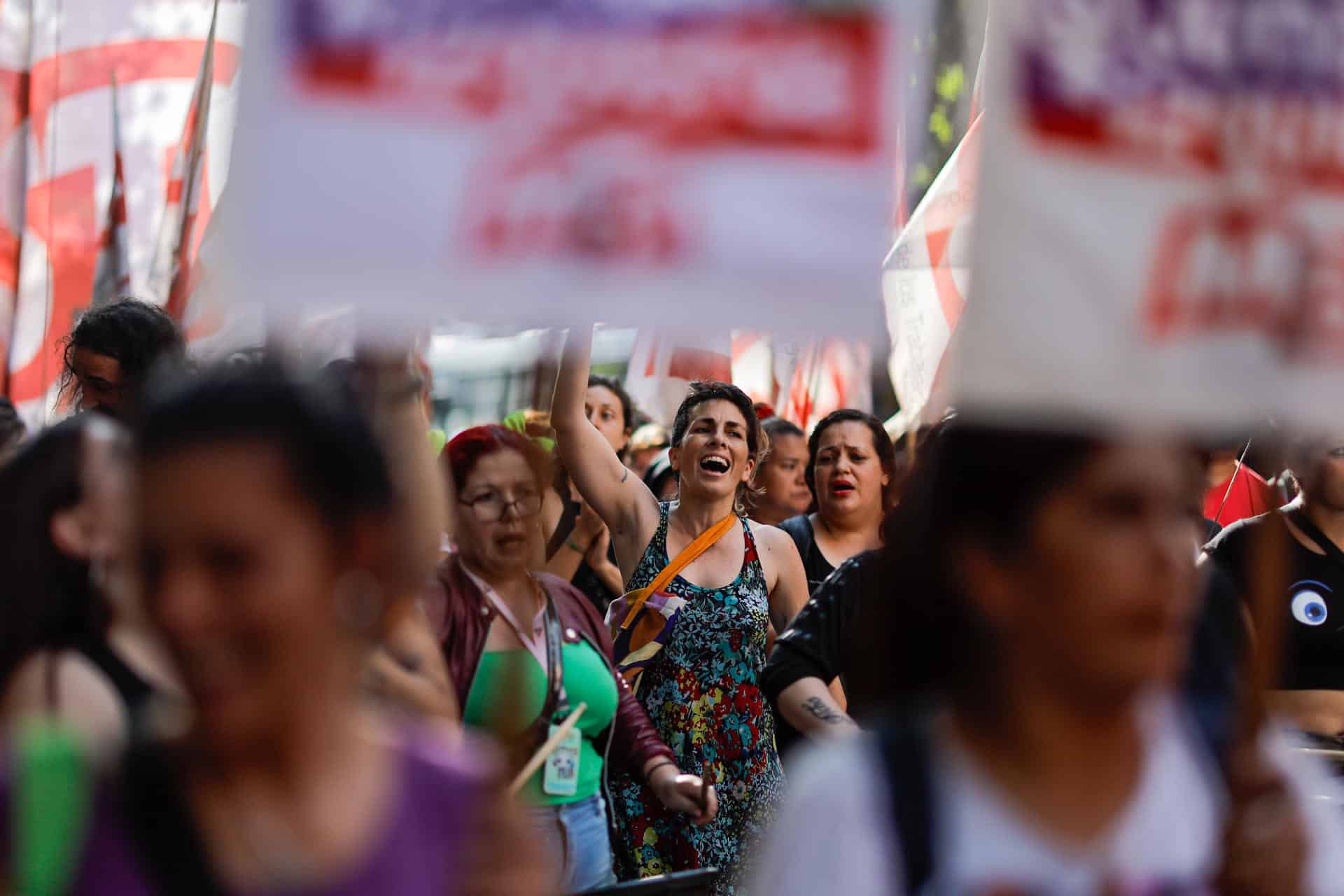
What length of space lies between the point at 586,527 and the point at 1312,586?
9.15 feet

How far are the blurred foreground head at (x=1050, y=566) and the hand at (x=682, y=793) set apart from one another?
2365 mm

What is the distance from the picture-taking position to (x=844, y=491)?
554 centimetres

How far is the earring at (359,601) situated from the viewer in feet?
5.00

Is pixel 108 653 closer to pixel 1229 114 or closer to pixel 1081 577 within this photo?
pixel 1081 577

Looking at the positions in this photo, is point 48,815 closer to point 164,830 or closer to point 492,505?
point 164,830

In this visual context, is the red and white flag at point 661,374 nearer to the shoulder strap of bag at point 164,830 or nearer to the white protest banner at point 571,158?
the white protest banner at point 571,158

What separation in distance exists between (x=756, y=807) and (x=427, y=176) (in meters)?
3.36

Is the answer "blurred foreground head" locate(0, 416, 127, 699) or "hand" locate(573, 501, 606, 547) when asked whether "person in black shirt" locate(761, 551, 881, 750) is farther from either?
"hand" locate(573, 501, 606, 547)

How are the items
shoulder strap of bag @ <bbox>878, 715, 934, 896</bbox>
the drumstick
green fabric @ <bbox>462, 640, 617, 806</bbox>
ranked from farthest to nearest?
1. green fabric @ <bbox>462, 640, 617, 806</bbox>
2. the drumstick
3. shoulder strap of bag @ <bbox>878, 715, 934, 896</bbox>

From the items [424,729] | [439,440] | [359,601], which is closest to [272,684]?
[359,601]

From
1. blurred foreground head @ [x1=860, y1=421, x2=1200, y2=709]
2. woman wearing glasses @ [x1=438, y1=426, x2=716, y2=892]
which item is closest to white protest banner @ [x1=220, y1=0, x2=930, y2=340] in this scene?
blurred foreground head @ [x1=860, y1=421, x2=1200, y2=709]

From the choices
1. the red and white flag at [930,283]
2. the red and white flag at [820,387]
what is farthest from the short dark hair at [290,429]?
the red and white flag at [820,387]

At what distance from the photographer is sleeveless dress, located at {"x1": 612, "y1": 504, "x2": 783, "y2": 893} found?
181 inches

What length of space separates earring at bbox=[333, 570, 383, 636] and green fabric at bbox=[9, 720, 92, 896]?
0.27 m
